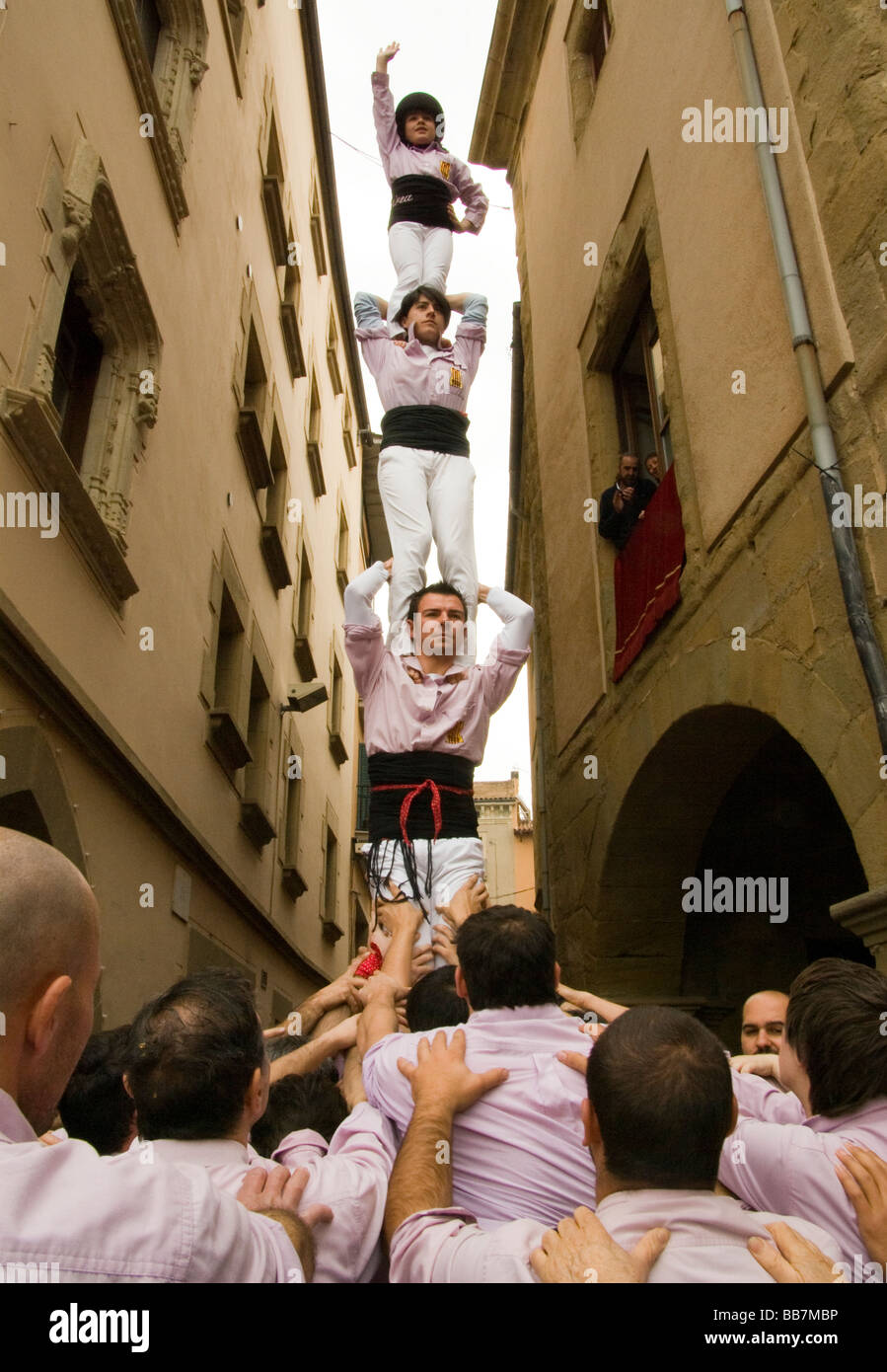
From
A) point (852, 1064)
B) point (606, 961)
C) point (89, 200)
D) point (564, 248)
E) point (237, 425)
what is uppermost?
point (564, 248)

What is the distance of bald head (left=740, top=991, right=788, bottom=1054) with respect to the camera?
3.48 meters

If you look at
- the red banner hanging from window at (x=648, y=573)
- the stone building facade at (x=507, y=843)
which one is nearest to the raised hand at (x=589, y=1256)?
the red banner hanging from window at (x=648, y=573)

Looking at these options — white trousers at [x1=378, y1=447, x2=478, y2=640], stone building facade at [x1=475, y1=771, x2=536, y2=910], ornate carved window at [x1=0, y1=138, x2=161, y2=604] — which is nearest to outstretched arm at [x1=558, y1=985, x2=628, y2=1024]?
white trousers at [x1=378, y1=447, x2=478, y2=640]

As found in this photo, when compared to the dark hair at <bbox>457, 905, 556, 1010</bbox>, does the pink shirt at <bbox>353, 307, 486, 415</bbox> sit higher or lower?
higher

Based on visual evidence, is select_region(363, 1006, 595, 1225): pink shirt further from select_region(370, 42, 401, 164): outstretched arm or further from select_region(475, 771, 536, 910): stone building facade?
select_region(475, 771, 536, 910): stone building facade

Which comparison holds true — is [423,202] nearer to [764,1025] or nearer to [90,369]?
[90,369]

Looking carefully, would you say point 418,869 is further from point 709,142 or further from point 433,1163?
point 709,142

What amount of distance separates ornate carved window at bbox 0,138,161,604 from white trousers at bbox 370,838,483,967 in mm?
2332

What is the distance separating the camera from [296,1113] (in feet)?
8.32

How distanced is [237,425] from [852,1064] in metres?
8.12

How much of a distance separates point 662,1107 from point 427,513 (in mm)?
4364

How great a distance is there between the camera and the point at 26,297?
471 centimetres

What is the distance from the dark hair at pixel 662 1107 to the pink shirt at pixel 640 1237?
4 centimetres

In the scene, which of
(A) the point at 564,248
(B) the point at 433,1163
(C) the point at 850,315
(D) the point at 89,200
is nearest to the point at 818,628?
(C) the point at 850,315
